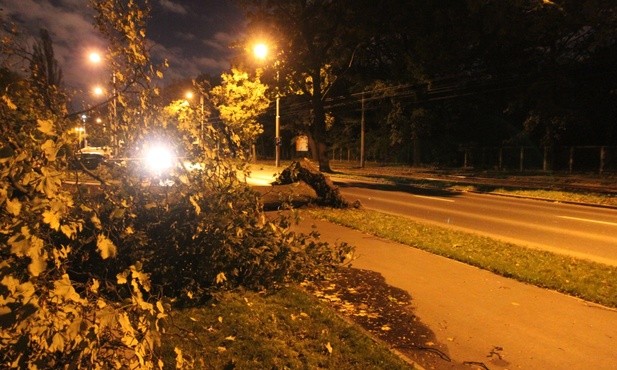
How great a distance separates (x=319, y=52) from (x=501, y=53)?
14.8m

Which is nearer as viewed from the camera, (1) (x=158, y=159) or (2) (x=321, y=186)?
(1) (x=158, y=159)

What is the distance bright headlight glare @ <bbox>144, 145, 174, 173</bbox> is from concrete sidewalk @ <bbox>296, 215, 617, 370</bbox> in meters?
3.40

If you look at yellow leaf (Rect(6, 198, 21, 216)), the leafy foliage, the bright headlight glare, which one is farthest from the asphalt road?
yellow leaf (Rect(6, 198, 21, 216))

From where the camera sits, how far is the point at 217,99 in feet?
22.5

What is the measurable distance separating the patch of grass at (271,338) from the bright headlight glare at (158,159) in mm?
1648

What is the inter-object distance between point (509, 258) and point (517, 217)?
6.49 m

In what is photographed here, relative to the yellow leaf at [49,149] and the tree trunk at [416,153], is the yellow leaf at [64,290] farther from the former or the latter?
the tree trunk at [416,153]

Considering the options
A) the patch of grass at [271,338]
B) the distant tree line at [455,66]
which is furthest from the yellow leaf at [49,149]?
the distant tree line at [455,66]

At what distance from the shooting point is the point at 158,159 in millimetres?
5883

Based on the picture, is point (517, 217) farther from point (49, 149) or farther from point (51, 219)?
point (51, 219)

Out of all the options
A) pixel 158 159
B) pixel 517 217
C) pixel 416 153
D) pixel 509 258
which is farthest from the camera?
pixel 416 153

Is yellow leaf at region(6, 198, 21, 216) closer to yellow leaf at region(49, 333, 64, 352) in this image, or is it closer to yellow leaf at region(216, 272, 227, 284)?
yellow leaf at region(49, 333, 64, 352)

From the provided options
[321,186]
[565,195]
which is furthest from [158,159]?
[565,195]

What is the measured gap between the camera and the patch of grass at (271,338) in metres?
4.24
